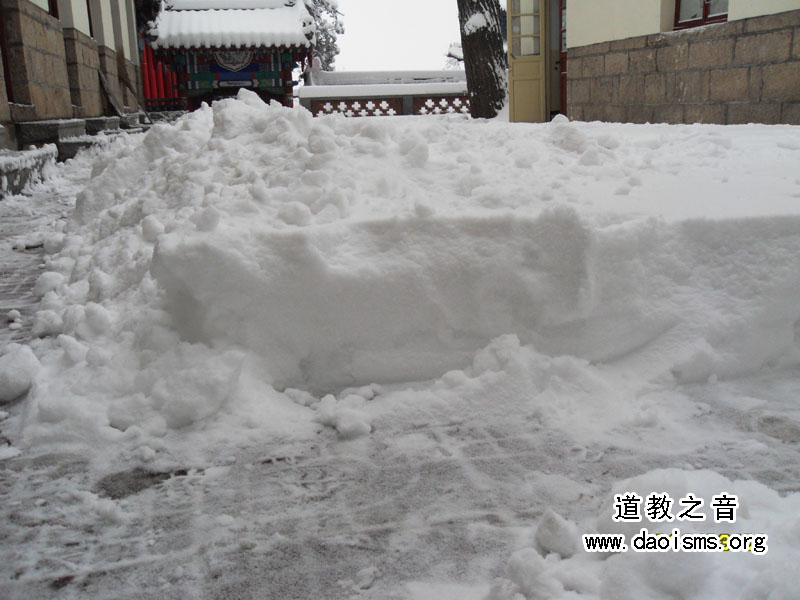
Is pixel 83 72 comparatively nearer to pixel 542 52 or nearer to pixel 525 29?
pixel 525 29

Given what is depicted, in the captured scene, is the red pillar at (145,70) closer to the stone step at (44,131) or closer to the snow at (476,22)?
the stone step at (44,131)

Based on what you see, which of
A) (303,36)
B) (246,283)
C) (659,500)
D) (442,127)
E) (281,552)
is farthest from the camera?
(303,36)

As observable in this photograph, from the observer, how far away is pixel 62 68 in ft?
35.2

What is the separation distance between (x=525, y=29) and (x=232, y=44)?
8783mm

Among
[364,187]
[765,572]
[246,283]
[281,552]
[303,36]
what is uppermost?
[303,36]

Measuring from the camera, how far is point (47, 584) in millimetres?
1629

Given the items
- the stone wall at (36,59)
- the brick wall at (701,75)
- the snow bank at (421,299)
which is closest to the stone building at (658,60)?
the brick wall at (701,75)

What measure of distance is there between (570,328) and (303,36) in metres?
15.7

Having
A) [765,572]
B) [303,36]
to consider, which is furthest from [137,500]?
[303,36]

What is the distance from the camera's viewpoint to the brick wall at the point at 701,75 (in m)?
5.97

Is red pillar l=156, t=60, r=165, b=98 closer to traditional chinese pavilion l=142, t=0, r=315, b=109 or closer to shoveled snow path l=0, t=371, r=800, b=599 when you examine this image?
traditional chinese pavilion l=142, t=0, r=315, b=109

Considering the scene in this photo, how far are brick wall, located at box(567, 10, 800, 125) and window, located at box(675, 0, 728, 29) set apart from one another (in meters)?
0.23

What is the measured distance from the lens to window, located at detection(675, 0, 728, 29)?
688 cm

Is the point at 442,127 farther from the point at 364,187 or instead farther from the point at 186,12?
the point at 186,12
